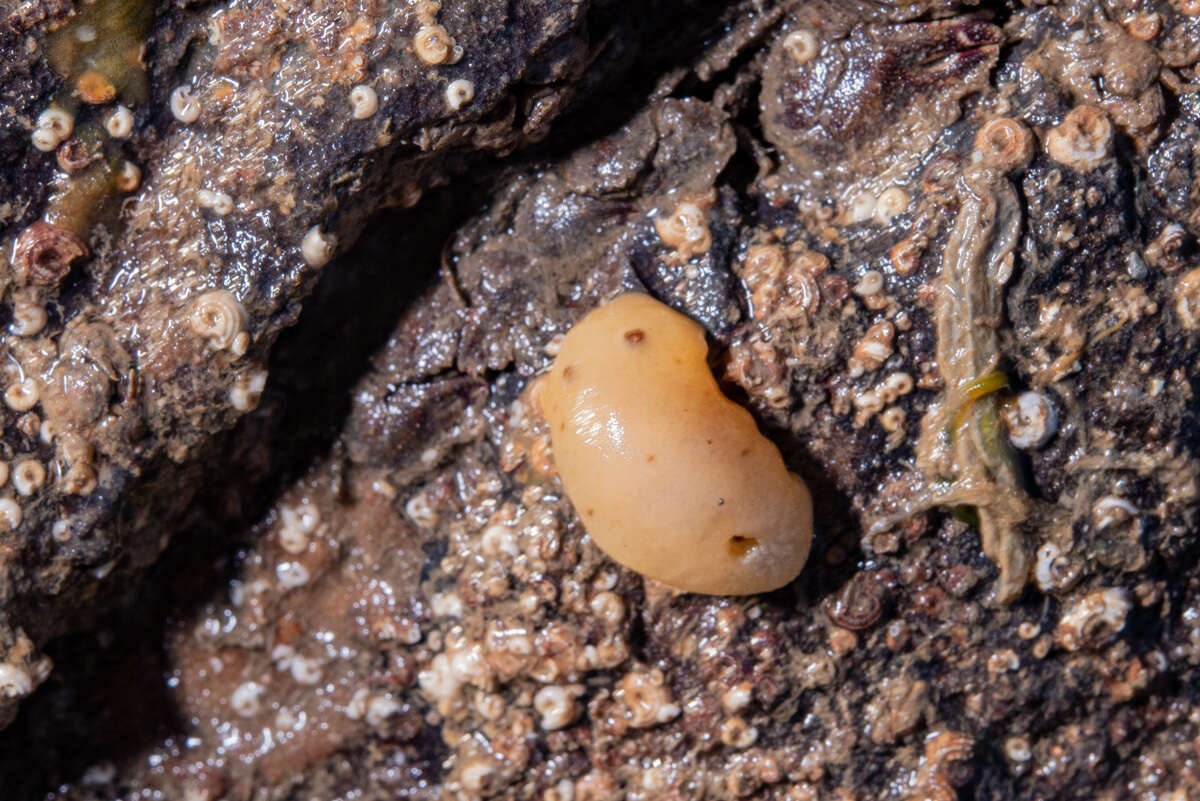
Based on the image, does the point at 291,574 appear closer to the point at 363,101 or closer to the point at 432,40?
the point at 363,101

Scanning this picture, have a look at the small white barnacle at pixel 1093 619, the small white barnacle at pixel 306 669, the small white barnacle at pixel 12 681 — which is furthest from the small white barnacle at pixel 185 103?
the small white barnacle at pixel 1093 619

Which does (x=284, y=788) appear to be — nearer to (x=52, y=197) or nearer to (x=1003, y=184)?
(x=52, y=197)

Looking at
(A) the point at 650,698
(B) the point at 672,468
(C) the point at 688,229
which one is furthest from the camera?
(A) the point at 650,698

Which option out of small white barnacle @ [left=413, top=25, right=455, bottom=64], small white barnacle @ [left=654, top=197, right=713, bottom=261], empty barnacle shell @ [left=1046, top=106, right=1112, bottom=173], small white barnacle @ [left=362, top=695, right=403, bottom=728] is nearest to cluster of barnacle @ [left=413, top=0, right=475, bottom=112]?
small white barnacle @ [left=413, top=25, right=455, bottom=64]

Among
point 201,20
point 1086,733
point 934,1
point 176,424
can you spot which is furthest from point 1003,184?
point 176,424

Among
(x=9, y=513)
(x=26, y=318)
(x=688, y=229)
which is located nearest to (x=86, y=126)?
(x=26, y=318)

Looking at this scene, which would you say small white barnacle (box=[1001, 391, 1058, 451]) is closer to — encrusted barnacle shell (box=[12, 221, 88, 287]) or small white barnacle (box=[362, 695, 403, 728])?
small white barnacle (box=[362, 695, 403, 728])
